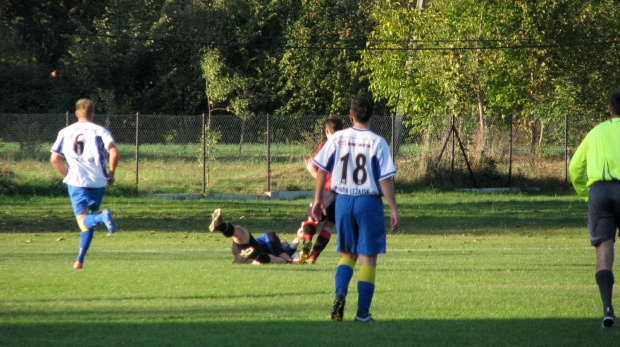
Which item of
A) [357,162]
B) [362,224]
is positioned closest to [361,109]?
[357,162]

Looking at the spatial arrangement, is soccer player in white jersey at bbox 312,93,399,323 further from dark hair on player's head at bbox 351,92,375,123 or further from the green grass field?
the green grass field

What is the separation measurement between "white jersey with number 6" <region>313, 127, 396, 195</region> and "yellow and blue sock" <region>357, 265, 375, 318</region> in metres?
0.65

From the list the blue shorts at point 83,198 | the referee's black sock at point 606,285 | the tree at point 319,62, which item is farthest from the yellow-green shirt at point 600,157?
the tree at point 319,62

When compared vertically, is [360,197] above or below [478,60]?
below

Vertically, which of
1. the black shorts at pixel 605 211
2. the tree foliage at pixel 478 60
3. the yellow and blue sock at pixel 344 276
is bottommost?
the yellow and blue sock at pixel 344 276

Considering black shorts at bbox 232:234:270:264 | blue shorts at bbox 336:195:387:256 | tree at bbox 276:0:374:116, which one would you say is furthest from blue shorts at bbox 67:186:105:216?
tree at bbox 276:0:374:116

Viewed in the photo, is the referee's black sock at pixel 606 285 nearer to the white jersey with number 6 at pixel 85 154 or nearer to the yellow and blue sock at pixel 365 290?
the yellow and blue sock at pixel 365 290

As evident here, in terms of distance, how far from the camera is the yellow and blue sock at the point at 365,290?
6.32 m

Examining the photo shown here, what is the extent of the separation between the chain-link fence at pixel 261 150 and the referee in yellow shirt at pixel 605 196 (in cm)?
1769

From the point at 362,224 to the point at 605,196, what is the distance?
1987 millimetres

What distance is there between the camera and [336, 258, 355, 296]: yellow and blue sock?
6.33 metres

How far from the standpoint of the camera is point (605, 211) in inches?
250

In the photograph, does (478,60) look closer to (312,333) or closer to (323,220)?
(323,220)

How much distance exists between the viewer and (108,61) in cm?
4053
